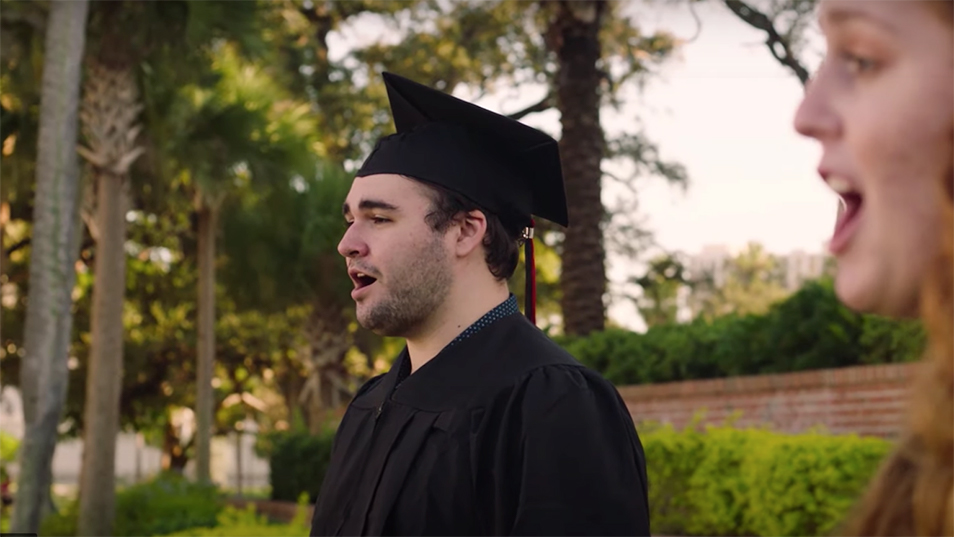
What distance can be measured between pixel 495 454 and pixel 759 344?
9.19 metres

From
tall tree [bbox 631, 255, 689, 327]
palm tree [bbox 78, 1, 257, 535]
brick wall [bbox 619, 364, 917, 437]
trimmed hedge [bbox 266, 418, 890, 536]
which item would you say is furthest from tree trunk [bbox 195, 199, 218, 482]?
trimmed hedge [bbox 266, 418, 890, 536]

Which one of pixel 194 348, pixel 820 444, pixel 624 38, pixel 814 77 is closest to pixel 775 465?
pixel 820 444

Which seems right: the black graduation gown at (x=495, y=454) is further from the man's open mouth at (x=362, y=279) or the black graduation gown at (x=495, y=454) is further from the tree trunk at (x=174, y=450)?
the tree trunk at (x=174, y=450)

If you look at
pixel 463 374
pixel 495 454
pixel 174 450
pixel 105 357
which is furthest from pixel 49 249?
pixel 174 450

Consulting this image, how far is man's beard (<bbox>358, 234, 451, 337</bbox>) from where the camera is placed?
285cm

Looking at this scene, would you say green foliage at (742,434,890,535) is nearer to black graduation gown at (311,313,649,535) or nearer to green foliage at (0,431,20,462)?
black graduation gown at (311,313,649,535)

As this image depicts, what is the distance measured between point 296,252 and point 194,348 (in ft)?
33.7

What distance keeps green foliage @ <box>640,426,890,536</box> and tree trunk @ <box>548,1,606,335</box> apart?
5011 millimetres

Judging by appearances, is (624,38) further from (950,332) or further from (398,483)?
(950,332)

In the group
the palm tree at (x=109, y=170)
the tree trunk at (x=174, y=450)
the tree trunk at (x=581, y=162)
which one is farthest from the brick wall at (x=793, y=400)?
the tree trunk at (x=174, y=450)

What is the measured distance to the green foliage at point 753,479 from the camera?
26.7ft

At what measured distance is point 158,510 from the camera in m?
17.7

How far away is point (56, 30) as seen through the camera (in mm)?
13438

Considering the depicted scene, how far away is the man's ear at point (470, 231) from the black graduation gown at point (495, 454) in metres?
0.20
